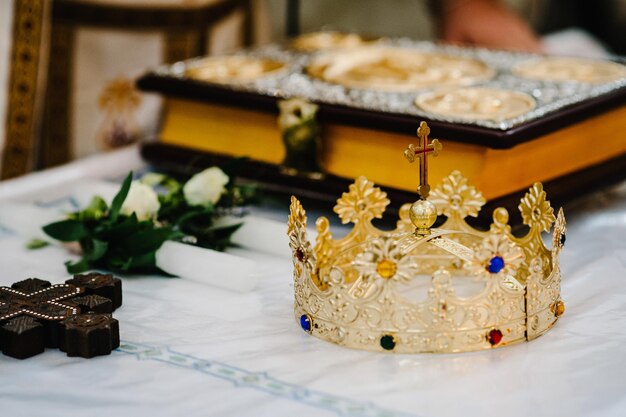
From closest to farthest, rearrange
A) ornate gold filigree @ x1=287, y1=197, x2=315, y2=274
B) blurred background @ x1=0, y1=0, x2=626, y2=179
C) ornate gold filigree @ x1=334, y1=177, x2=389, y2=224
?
ornate gold filigree @ x1=287, y1=197, x2=315, y2=274 < ornate gold filigree @ x1=334, y1=177, x2=389, y2=224 < blurred background @ x1=0, y1=0, x2=626, y2=179

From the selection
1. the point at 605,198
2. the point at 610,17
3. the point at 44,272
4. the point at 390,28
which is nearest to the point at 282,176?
the point at 44,272

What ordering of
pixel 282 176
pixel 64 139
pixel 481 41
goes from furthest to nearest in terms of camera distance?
1. pixel 481 41
2. pixel 64 139
3. pixel 282 176

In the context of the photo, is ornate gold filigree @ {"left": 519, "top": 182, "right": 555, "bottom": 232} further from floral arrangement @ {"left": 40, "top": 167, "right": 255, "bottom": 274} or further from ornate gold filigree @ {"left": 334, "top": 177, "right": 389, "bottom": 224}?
floral arrangement @ {"left": 40, "top": 167, "right": 255, "bottom": 274}

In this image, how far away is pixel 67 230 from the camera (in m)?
1.04

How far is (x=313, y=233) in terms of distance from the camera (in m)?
1.02

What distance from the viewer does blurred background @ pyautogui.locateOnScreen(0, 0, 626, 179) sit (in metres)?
1.66

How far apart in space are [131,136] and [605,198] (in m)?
0.93

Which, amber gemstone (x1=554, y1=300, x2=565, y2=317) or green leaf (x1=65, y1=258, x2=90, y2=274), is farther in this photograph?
green leaf (x1=65, y1=258, x2=90, y2=274)

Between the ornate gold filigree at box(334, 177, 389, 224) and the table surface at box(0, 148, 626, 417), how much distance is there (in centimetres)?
10

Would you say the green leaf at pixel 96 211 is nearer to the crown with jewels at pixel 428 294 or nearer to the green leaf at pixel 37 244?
the green leaf at pixel 37 244

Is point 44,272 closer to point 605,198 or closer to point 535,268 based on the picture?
point 535,268

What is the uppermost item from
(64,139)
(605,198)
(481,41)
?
(481,41)

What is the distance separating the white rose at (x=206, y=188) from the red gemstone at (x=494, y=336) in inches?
15.3

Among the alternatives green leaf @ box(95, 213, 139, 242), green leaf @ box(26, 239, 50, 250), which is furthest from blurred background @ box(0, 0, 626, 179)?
green leaf @ box(95, 213, 139, 242)
